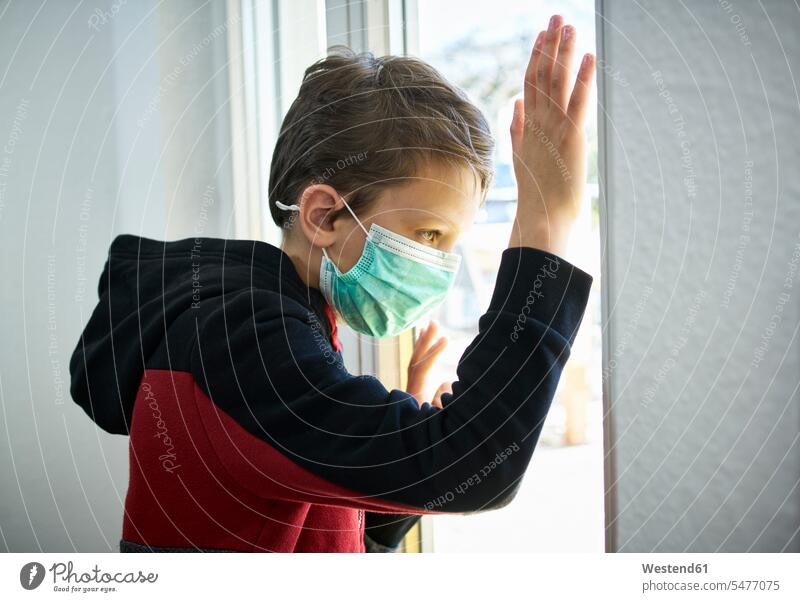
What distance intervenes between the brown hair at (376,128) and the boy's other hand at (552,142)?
0.20 ft

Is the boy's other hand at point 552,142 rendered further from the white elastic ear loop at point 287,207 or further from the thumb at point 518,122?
the white elastic ear loop at point 287,207

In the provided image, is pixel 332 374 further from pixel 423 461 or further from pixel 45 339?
pixel 45 339

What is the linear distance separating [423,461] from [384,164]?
20 cm

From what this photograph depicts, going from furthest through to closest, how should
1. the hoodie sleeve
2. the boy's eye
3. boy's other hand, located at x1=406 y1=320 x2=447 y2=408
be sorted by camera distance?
boy's other hand, located at x1=406 y1=320 x2=447 y2=408, the boy's eye, the hoodie sleeve

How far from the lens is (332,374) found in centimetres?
41

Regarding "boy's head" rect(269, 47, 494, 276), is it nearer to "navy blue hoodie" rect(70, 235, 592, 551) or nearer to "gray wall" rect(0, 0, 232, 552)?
"navy blue hoodie" rect(70, 235, 592, 551)

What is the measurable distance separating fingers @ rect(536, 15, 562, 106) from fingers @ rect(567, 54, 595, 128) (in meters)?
0.01

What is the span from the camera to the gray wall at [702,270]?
0.41 metres

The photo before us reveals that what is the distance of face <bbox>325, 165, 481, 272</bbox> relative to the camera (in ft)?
1.59

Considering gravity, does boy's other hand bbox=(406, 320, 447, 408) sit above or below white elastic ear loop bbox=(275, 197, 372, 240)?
below

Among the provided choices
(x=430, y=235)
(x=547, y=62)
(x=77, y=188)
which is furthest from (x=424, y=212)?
(x=77, y=188)

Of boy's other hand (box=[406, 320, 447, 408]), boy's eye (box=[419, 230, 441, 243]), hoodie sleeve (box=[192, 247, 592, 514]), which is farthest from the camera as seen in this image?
boy's other hand (box=[406, 320, 447, 408])

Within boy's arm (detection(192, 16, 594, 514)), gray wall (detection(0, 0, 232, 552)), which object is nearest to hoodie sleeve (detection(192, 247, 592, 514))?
boy's arm (detection(192, 16, 594, 514))

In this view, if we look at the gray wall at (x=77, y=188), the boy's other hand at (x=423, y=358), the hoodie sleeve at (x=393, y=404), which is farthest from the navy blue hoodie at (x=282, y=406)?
the gray wall at (x=77, y=188)
